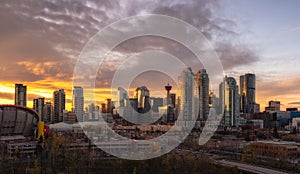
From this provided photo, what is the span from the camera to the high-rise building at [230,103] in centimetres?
2603

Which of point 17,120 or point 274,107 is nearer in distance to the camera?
point 17,120

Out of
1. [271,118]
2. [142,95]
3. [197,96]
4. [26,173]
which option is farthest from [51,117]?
[26,173]

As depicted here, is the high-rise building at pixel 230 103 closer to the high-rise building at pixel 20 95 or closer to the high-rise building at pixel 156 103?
the high-rise building at pixel 156 103

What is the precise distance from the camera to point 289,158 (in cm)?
1104

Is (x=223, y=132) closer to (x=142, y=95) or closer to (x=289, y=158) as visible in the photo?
(x=289, y=158)

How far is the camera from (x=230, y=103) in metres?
26.4

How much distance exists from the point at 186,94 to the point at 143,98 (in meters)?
4.26

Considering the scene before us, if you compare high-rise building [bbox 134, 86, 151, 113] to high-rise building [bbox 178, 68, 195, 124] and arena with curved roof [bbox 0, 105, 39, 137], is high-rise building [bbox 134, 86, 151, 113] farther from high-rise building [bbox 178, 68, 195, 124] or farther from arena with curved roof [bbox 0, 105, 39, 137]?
arena with curved roof [bbox 0, 105, 39, 137]

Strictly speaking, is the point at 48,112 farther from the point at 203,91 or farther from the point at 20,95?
the point at 203,91

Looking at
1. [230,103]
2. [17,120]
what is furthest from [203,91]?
[17,120]

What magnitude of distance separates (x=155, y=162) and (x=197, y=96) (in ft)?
71.8

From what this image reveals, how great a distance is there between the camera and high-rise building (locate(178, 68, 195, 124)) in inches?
1106

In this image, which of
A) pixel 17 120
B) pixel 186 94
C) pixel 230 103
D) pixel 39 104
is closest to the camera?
pixel 17 120

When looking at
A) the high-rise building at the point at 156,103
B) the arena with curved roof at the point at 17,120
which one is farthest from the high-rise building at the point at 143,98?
the arena with curved roof at the point at 17,120
